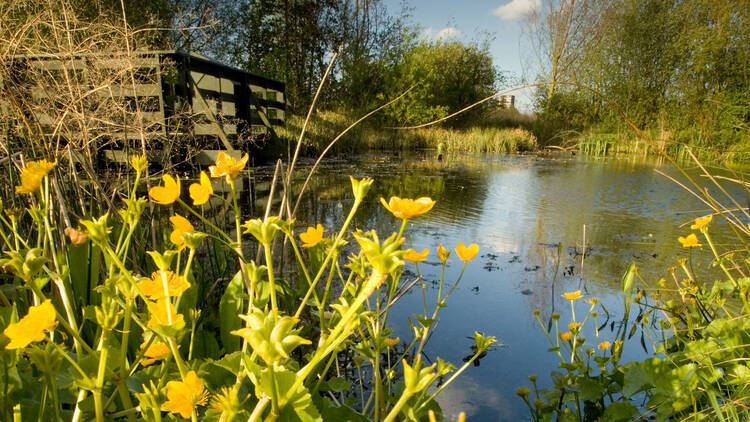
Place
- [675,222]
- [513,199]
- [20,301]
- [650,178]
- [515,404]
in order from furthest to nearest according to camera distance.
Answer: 1. [650,178]
2. [513,199]
3. [675,222]
4. [515,404]
5. [20,301]

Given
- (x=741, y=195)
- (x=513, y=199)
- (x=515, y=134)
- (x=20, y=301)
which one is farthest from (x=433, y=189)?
(x=515, y=134)

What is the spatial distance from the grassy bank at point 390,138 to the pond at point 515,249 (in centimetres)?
309

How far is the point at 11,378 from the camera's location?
1.48 feet

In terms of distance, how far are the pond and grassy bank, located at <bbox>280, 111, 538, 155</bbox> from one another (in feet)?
10.1

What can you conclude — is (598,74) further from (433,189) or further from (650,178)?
(433,189)

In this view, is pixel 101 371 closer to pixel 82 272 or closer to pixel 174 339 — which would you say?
pixel 174 339

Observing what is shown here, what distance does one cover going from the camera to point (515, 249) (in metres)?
2.30

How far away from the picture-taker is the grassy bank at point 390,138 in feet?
26.7

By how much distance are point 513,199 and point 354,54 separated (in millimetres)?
9760

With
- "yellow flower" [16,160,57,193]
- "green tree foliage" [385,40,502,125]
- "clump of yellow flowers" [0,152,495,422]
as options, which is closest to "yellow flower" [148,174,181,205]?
"clump of yellow flowers" [0,152,495,422]

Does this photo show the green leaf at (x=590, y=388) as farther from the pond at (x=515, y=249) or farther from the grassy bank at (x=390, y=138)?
the grassy bank at (x=390, y=138)

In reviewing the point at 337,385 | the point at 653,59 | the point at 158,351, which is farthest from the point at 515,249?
the point at 653,59

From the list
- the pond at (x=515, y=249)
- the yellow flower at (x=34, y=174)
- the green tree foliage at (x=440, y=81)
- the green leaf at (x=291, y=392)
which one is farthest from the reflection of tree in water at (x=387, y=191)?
the green tree foliage at (x=440, y=81)

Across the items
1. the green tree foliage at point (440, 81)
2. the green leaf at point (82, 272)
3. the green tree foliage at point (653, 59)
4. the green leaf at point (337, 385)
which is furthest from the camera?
the green tree foliage at point (440, 81)
